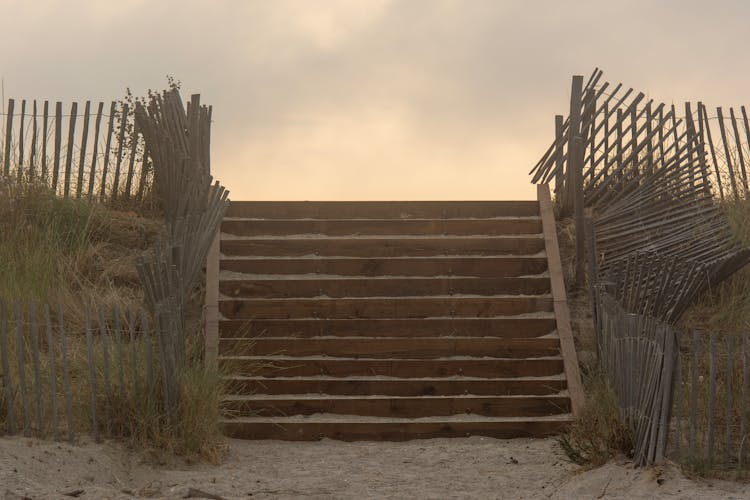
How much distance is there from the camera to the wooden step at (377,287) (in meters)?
10.0

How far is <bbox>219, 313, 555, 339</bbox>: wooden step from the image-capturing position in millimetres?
9570

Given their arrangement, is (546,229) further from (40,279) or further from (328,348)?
(40,279)

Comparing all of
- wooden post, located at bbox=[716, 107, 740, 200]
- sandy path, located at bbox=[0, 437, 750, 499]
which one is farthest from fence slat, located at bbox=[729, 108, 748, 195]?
sandy path, located at bbox=[0, 437, 750, 499]

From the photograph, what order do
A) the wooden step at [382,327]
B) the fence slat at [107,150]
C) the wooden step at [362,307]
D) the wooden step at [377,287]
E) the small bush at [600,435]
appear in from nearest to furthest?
the small bush at [600,435] → the wooden step at [382,327] → the wooden step at [362,307] → the wooden step at [377,287] → the fence slat at [107,150]

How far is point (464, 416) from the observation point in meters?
8.77

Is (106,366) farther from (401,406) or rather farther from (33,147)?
A: (33,147)

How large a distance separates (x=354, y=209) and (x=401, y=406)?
10.2ft

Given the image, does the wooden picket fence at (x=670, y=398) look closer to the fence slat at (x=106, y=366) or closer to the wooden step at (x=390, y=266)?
the wooden step at (x=390, y=266)

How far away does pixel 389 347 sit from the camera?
9.38m

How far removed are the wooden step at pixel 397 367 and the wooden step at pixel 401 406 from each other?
38cm

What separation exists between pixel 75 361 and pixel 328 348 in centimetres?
224

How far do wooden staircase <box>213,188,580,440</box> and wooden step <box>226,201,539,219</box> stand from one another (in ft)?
0.04

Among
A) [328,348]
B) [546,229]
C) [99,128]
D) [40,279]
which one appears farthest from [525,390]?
[99,128]

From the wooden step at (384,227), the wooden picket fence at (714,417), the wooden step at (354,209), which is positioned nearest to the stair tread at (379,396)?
the wooden picket fence at (714,417)
